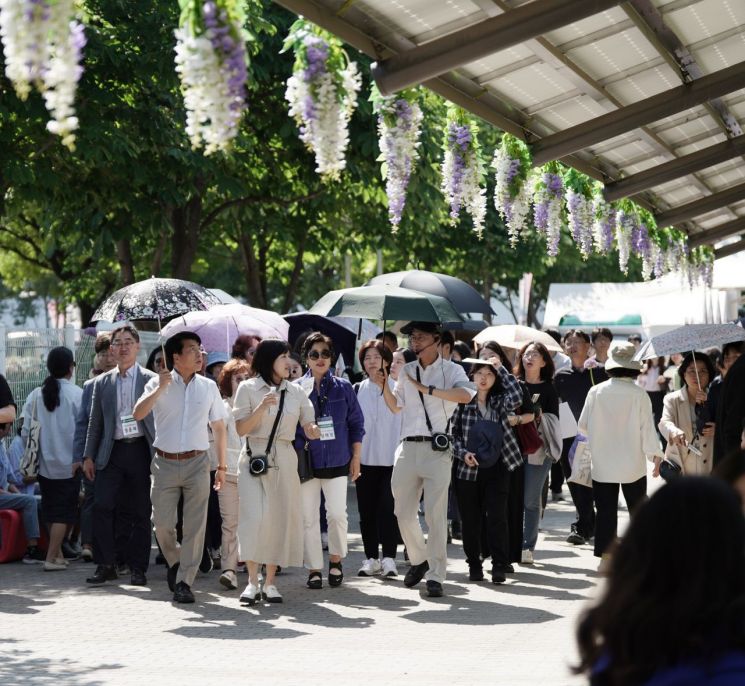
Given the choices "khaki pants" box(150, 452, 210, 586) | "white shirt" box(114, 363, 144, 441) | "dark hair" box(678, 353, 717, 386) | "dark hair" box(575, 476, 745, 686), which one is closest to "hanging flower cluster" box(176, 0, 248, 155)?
"dark hair" box(575, 476, 745, 686)

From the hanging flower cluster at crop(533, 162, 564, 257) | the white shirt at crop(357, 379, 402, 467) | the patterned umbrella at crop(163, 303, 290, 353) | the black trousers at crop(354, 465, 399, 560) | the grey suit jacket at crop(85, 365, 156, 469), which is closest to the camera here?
the grey suit jacket at crop(85, 365, 156, 469)

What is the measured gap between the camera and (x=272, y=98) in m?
22.2

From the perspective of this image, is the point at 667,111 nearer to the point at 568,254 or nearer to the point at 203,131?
the point at 203,131

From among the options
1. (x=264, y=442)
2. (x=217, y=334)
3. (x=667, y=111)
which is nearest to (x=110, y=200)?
(x=217, y=334)

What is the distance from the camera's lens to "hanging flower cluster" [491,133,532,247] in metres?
11.3

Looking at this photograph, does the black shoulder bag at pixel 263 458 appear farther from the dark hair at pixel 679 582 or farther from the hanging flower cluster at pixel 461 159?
the dark hair at pixel 679 582

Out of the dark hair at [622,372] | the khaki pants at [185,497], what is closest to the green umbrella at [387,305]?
the dark hair at [622,372]

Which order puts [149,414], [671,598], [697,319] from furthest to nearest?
[697,319], [149,414], [671,598]

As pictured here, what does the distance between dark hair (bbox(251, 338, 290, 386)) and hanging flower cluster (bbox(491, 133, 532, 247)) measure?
7.80 feet

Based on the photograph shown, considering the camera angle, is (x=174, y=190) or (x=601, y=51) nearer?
(x=601, y=51)

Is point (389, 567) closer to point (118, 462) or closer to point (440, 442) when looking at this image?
point (440, 442)

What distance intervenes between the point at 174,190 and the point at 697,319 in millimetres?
11504

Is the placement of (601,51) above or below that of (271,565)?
above

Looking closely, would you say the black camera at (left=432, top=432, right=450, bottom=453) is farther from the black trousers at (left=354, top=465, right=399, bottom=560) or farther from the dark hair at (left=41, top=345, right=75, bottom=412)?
the dark hair at (left=41, top=345, right=75, bottom=412)
